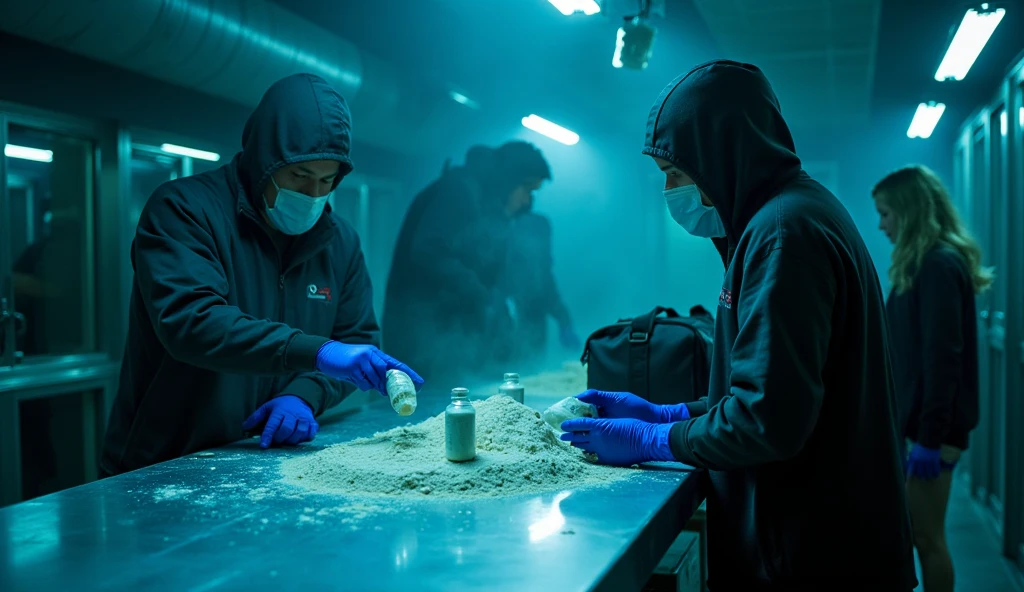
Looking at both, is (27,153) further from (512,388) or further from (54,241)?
(512,388)

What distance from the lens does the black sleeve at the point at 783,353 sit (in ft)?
3.88

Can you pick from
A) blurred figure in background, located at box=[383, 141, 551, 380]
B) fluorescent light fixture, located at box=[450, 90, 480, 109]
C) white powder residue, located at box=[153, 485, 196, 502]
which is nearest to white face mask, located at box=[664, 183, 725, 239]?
white powder residue, located at box=[153, 485, 196, 502]

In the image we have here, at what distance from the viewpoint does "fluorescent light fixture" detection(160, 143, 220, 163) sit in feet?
11.8

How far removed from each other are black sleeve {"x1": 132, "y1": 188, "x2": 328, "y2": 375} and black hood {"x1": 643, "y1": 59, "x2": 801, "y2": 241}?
2.94ft

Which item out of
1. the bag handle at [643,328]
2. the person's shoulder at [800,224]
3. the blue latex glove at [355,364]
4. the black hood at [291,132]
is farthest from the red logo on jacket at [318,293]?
the person's shoulder at [800,224]

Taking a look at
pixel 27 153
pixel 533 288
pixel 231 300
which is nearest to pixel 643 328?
pixel 231 300

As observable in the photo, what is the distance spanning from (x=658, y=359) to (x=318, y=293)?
1027 millimetres

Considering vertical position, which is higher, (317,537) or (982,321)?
(982,321)

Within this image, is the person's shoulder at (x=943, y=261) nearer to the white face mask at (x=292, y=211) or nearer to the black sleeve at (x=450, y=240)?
the white face mask at (x=292, y=211)

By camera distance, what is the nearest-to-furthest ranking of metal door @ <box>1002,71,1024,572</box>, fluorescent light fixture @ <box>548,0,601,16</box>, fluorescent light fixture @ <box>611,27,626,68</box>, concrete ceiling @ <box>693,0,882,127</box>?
fluorescent light fixture @ <box>548,0,601,16</box> → fluorescent light fixture @ <box>611,27,626,68</box> → metal door @ <box>1002,71,1024,572</box> → concrete ceiling @ <box>693,0,882,127</box>

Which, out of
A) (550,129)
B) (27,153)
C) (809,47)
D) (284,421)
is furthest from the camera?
(550,129)

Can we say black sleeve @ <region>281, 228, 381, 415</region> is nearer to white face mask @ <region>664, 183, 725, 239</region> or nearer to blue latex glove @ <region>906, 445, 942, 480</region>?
white face mask @ <region>664, 183, 725, 239</region>

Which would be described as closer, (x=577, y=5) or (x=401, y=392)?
(x=401, y=392)

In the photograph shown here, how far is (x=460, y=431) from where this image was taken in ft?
5.01
